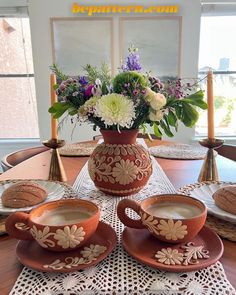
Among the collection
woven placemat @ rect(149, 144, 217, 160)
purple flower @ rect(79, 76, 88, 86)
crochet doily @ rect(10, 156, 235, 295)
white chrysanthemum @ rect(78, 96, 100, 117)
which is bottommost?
woven placemat @ rect(149, 144, 217, 160)

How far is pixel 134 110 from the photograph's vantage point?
0.77m

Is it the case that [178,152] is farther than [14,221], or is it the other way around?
[178,152]

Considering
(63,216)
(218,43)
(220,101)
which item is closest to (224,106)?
(220,101)

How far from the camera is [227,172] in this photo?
1.15 metres

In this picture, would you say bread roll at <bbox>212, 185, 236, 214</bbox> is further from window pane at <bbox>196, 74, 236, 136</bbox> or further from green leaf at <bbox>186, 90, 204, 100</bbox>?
window pane at <bbox>196, 74, 236, 136</bbox>

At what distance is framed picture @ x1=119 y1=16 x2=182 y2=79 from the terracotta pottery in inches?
88.0

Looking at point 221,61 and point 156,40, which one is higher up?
point 156,40

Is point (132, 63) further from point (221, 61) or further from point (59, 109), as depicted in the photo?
point (221, 61)

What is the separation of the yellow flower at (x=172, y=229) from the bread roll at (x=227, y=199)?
0.21 m

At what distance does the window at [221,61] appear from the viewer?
2.99 metres

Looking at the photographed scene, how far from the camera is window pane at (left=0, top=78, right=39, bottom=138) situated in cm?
319

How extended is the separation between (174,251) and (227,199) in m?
0.23

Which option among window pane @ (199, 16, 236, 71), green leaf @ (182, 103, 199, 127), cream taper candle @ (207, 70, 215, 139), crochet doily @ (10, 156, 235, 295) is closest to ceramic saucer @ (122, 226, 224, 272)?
crochet doily @ (10, 156, 235, 295)

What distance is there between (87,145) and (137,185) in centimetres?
93
